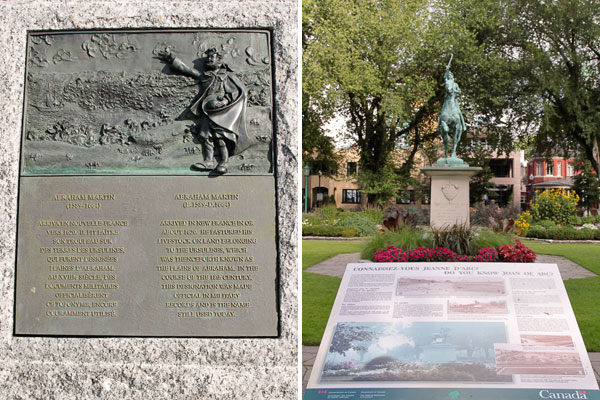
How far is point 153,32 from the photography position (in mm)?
4160

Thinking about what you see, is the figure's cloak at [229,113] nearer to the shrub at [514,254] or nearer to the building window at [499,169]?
the shrub at [514,254]

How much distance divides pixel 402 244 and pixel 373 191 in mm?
18869

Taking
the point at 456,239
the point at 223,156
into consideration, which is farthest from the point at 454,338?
the point at 456,239

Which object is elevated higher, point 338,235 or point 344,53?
point 344,53

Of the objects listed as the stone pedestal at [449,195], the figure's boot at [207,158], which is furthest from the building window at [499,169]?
the figure's boot at [207,158]

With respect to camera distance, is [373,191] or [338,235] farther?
[373,191]

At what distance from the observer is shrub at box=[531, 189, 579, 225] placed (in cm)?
2230

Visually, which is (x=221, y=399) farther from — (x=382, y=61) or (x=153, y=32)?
(x=382, y=61)

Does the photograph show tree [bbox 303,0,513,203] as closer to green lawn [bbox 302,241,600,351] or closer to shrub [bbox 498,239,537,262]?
green lawn [bbox 302,241,600,351]

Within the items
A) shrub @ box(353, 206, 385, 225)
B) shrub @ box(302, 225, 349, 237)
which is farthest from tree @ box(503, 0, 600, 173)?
shrub @ box(302, 225, 349, 237)

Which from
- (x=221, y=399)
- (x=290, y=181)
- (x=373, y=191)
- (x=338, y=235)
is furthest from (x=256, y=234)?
(x=373, y=191)

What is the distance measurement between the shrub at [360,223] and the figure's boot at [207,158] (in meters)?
16.5

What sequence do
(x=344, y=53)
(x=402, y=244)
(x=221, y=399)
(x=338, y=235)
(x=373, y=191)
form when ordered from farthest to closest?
1. (x=373, y=191)
2. (x=344, y=53)
3. (x=338, y=235)
4. (x=402, y=244)
5. (x=221, y=399)

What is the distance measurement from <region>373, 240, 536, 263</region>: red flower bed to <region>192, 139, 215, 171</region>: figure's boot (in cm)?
588
